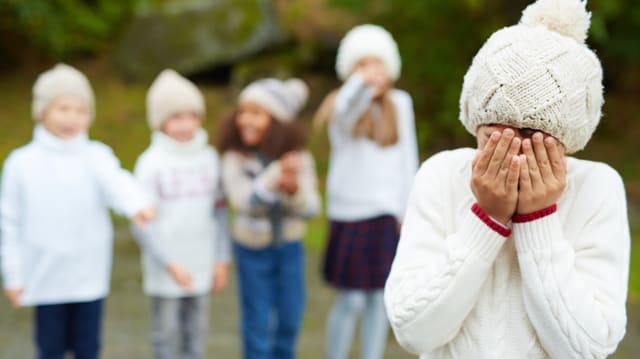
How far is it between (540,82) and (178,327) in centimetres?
315

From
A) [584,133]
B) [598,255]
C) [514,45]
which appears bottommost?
[598,255]

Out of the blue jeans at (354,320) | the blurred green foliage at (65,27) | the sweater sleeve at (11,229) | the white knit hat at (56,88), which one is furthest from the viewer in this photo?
the blurred green foliage at (65,27)

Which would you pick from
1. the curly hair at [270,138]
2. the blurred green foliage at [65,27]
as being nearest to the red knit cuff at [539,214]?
the curly hair at [270,138]

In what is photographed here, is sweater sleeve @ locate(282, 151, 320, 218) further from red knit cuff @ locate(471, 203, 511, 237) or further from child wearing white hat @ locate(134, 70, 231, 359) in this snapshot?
red knit cuff @ locate(471, 203, 511, 237)

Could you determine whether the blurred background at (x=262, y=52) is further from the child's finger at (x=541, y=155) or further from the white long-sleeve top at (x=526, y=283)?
the child's finger at (x=541, y=155)

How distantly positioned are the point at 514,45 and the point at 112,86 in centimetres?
1326

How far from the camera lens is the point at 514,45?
1.99 metres

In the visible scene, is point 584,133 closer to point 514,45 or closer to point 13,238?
point 514,45

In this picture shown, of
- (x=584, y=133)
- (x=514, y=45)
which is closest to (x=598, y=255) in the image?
(x=584, y=133)

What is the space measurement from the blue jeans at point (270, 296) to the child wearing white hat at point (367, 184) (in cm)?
25

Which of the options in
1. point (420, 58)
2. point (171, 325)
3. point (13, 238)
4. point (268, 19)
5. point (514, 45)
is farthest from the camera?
point (268, 19)

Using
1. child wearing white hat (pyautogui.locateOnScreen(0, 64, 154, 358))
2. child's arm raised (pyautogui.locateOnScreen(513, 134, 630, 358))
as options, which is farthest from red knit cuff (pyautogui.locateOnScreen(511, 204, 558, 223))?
child wearing white hat (pyautogui.locateOnScreen(0, 64, 154, 358))

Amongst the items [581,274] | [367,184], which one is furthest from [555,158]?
[367,184]

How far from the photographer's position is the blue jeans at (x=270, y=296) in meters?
4.74
